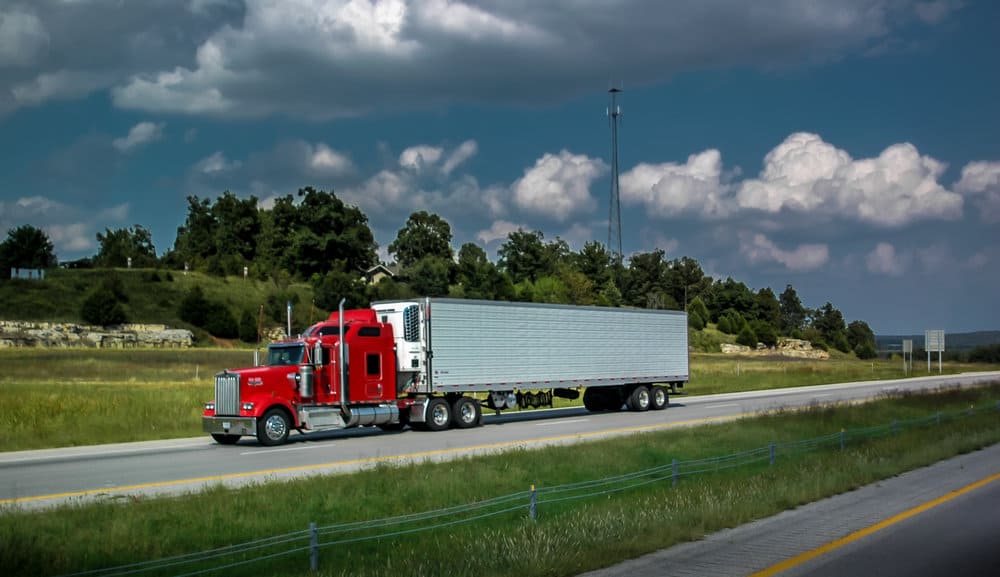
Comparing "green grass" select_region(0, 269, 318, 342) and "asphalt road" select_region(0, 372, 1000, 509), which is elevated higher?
"green grass" select_region(0, 269, 318, 342)

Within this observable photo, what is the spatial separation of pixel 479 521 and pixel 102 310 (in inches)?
2676

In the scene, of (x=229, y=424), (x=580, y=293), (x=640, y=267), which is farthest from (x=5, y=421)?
(x=640, y=267)

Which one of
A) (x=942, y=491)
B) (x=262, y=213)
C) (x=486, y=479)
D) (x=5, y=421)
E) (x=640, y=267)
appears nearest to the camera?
(x=942, y=491)

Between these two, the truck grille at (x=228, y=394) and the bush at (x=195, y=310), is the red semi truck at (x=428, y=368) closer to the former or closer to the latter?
the truck grille at (x=228, y=394)

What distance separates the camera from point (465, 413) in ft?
98.4

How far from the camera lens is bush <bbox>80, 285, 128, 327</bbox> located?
73.8 metres

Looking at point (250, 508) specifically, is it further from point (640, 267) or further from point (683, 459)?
point (640, 267)

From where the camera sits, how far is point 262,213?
138875 mm

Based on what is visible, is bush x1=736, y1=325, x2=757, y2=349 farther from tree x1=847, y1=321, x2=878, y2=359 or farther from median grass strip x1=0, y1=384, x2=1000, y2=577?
median grass strip x1=0, y1=384, x2=1000, y2=577

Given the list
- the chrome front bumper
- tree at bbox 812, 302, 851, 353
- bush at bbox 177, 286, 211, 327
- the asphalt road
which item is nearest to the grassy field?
the asphalt road

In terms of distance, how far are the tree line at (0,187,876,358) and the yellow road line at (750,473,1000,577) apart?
241 feet

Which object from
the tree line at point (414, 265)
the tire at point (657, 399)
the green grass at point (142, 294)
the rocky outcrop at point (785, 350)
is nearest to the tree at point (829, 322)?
the tree line at point (414, 265)

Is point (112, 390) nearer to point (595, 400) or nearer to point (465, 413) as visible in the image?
point (465, 413)

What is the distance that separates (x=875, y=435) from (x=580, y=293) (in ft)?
302
